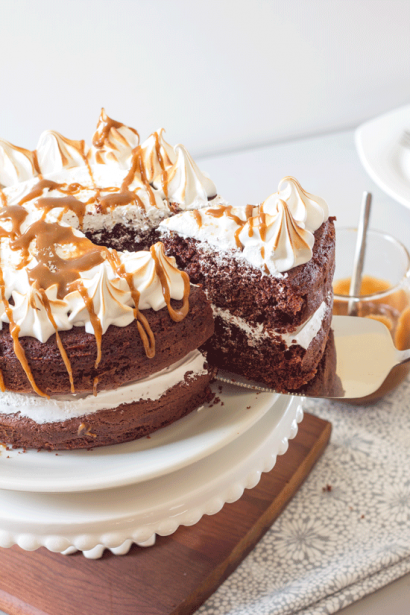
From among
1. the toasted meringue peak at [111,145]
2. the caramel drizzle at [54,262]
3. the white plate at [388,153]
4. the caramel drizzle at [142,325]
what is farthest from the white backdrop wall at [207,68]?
the caramel drizzle at [142,325]

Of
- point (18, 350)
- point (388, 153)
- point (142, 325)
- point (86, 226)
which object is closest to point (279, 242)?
point (142, 325)

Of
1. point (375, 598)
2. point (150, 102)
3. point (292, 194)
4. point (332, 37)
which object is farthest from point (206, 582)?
point (332, 37)

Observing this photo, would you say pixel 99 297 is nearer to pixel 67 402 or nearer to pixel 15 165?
pixel 67 402

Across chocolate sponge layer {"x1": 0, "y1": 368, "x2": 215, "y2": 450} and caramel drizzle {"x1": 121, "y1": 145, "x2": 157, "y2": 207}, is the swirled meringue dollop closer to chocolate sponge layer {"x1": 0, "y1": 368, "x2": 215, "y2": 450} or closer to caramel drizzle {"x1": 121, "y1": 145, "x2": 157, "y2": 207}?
chocolate sponge layer {"x1": 0, "y1": 368, "x2": 215, "y2": 450}

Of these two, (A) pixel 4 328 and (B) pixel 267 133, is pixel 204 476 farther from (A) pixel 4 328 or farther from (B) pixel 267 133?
(B) pixel 267 133

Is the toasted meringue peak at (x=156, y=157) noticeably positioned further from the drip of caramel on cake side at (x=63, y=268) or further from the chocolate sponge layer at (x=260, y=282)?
the drip of caramel on cake side at (x=63, y=268)
